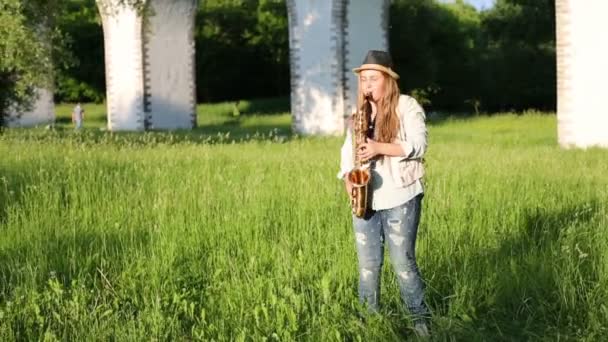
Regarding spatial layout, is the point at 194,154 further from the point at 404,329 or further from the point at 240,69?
the point at 240,69

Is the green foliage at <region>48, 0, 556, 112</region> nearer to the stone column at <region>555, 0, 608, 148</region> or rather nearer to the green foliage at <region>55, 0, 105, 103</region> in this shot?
the green foliage at <region>55, 0, 105, 103</region>

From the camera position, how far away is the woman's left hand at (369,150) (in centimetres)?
500

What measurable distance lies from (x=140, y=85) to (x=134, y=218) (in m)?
21.1

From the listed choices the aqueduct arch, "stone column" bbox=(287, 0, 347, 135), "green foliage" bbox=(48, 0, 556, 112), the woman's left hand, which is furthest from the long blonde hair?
"green foliage" bbox=(48, 0, 556, 112)

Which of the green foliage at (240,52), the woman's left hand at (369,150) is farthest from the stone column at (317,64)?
the woman's left hand at (369,150)

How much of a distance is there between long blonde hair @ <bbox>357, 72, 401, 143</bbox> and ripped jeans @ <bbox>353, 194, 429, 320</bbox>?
39cm

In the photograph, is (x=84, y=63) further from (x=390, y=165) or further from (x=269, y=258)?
(x=390, y=165)

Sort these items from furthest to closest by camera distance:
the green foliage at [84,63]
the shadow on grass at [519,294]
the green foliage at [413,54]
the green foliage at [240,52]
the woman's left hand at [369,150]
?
the green foliage at [240,52], the green foliage at [84,63], the green foliage at [413,54], the shadow on grass at [519,294], the woman's left hand at [369,150]

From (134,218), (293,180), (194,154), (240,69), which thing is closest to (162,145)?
(194,154)

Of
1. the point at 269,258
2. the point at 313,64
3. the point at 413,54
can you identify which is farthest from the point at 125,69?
the point at 269,258

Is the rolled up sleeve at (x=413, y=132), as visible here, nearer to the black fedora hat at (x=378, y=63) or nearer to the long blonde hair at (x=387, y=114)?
the long blonde hair at (x=387, y=114)

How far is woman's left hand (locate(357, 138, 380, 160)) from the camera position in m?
5.00

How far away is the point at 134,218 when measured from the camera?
26.2 feet

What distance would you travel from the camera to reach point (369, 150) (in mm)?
4996
